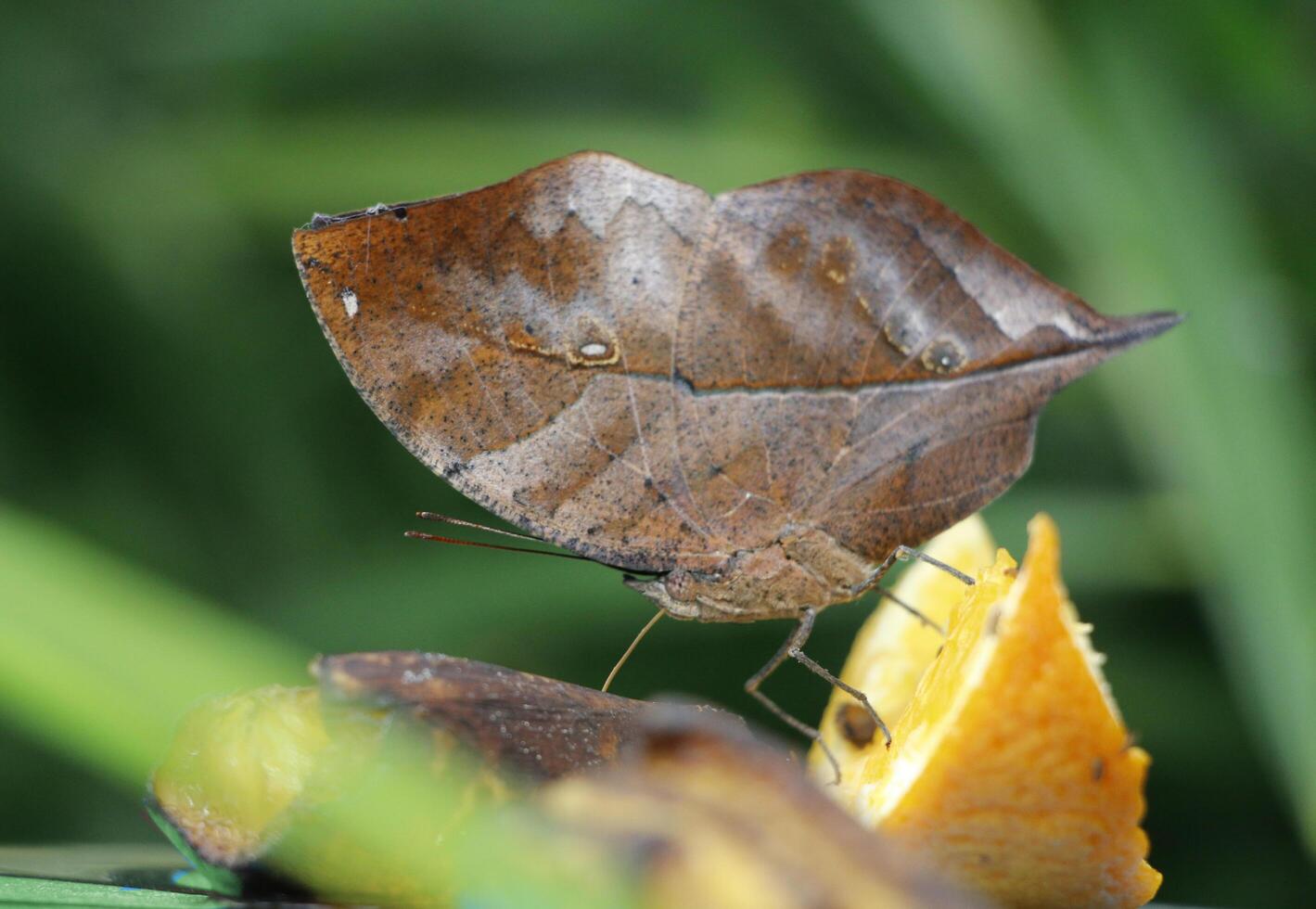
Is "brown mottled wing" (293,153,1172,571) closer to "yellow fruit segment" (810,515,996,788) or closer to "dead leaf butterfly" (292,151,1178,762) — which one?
"dead leaf butterfly" (292,151,1178,762)

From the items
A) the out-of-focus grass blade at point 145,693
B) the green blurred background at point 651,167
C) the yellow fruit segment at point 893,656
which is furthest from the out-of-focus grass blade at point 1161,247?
the out-of-focus grass blade at point 145,693

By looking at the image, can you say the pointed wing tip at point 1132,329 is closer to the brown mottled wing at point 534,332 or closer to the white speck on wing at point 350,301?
the brown mottled wing at point 534,332

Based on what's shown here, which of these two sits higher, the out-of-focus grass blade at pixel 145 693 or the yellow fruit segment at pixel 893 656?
the out-of-focus grass blade at pixel 145 693

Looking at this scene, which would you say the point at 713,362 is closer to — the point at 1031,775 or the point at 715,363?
the point at 715,363

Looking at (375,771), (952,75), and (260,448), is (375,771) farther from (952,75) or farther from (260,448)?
(260,448)

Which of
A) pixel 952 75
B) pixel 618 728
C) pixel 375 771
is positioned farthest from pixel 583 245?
pixel 952 75

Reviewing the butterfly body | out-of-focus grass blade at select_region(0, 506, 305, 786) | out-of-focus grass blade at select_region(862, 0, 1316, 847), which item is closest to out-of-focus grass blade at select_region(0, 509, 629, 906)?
out-of-focus grass blade at select_region(0, 506, 305, 786)
